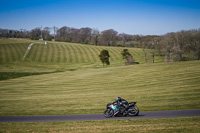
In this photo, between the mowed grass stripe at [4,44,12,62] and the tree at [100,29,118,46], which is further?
the tree at [100,29,118,46]

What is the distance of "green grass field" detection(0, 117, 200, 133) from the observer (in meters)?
10.3

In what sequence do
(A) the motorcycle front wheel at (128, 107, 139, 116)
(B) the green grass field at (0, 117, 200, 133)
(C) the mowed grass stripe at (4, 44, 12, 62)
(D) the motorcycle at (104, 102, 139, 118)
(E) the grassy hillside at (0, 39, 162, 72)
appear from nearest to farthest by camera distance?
(B) the green grass field at (0, 117, 200, 133), (A) the motorcycle front wheel at (128, 107, 139, 116), (D) the motorcycle at (104, 102, 139, 118), (E) the grassy hillside at (0, 39, 162, 72), (C) the mowed grass stripe at (4, 44, 12, 62)

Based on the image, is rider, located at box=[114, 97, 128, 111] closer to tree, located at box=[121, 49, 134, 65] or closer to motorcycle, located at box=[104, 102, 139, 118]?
motorcycle, located at box=[104, 102, 139, 118]

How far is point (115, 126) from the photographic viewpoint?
1153 cm

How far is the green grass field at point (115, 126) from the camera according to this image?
1030 centimetres

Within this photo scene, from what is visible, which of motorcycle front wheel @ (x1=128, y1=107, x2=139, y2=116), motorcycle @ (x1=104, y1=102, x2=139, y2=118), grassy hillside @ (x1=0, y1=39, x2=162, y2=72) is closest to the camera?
motorcycle front wheel @ (x1=128, y1=107, x2=139, y2=116)

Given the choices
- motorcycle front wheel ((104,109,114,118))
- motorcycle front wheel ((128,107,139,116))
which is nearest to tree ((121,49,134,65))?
motorcycle front wheel ((128,107,139,116))

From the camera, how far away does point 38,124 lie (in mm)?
13133

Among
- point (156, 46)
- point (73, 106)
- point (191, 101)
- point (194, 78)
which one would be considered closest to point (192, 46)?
point (156, 46)

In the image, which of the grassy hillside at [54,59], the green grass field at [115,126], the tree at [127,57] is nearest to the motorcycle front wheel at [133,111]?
the green grass field at [115,126]

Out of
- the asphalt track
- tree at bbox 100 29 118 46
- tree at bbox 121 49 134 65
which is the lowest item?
the asphalt track

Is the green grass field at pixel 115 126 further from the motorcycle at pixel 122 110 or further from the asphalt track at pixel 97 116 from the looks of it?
the motorcycle at pixel 122 110

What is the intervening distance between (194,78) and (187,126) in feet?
59.3

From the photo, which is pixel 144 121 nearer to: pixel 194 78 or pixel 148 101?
pixel 148 101
